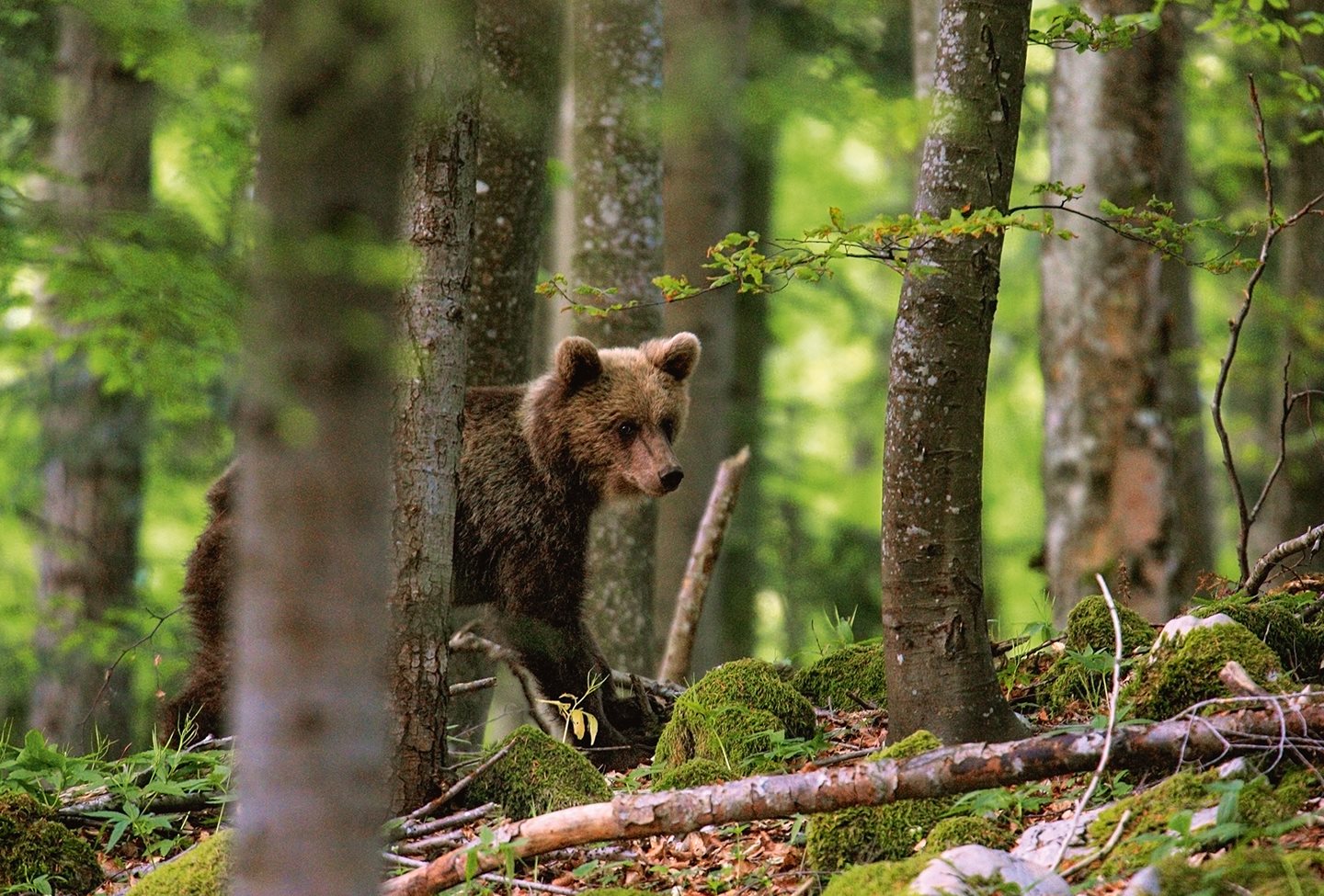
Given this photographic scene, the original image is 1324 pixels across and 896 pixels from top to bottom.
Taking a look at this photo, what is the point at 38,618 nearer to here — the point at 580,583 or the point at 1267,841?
the point at 580,583

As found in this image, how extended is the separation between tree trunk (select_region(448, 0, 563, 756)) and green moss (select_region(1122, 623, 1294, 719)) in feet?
14.1

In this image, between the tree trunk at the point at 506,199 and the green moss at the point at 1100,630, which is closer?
the green moss at the point at 1100,630

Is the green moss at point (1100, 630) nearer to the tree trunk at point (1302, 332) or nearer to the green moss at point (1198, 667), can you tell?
the green moss at point (1198, 667)

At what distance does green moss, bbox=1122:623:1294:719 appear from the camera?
458cm

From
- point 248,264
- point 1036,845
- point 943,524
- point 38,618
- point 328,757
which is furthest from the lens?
point 38,618

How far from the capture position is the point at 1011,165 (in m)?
4.88

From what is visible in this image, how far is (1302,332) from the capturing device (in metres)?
11.3

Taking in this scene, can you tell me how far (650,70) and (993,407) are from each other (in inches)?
594

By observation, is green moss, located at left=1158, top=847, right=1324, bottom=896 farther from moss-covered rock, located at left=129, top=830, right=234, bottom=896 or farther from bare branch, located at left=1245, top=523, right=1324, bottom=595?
moss-covered rock, located at left=129, top=830, right=234, bottom=896

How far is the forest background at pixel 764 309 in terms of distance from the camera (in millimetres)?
3076

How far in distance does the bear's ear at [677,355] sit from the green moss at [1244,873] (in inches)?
198

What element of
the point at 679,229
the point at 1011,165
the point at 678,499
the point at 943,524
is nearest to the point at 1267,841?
the point at 943,524

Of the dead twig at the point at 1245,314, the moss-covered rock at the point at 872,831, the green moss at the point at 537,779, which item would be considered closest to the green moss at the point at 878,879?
the moss-covered rock at the point at 872,831

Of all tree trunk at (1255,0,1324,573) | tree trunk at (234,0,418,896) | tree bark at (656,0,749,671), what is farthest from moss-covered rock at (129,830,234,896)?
tree trunk at (1255,0,1324,573)
